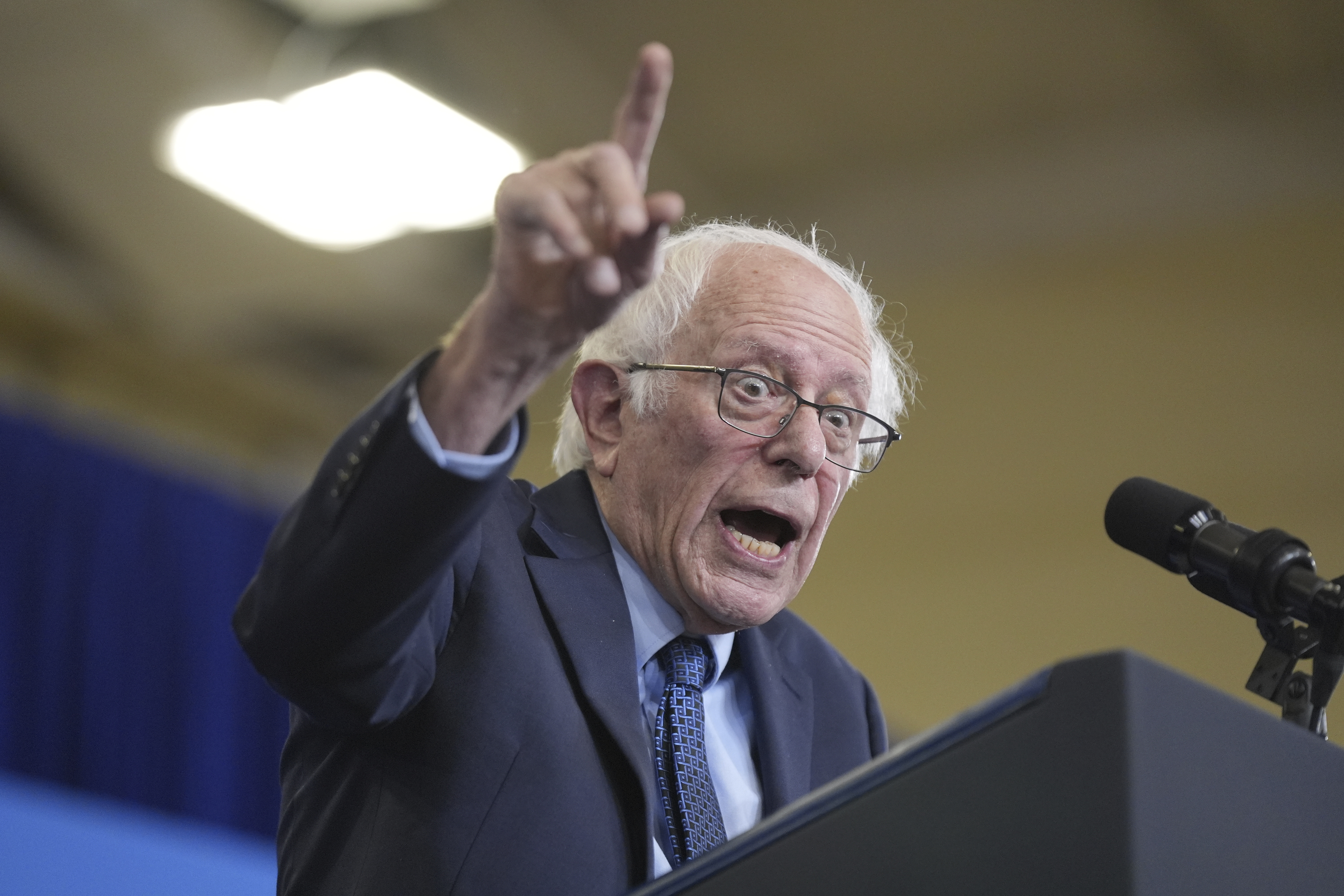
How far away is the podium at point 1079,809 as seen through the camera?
2.36 feet

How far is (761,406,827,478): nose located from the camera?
1.61 metres

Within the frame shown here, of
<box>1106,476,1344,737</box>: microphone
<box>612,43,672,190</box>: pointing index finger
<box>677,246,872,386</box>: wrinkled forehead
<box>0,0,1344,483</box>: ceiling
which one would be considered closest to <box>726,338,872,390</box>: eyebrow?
<box>677,246,872,386</box>: wrinkled forehead

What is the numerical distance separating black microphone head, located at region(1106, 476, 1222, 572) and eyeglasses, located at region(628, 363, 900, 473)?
19.0 inches

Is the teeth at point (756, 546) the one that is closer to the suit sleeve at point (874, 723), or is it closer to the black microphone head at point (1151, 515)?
the suit sleeve at point (874, 723)

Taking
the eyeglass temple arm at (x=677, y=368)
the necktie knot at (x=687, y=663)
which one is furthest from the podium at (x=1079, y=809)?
the eyeglass temple arm at (x=677, y=368)

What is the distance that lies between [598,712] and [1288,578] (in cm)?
62

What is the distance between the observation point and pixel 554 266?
36.7 inches

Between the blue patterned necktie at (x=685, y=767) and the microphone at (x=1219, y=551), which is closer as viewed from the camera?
the microphone at (x=1219, y=551)

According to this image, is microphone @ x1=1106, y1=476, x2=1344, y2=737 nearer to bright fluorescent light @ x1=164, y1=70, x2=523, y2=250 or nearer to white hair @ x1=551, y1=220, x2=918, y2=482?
white hair @ x1=551, y1=220, x2=918, y2=482

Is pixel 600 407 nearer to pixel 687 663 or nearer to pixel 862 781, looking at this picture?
pixel 687 663

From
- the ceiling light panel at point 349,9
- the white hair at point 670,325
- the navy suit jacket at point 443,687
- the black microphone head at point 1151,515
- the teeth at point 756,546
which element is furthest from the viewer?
the ceiling light panel at point 349,9

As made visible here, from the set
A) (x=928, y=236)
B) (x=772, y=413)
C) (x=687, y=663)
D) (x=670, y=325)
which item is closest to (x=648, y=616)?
(x=687, y=663)

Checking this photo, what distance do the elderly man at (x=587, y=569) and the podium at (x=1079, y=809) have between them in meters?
0.36

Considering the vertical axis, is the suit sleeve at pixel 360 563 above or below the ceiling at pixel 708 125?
below
